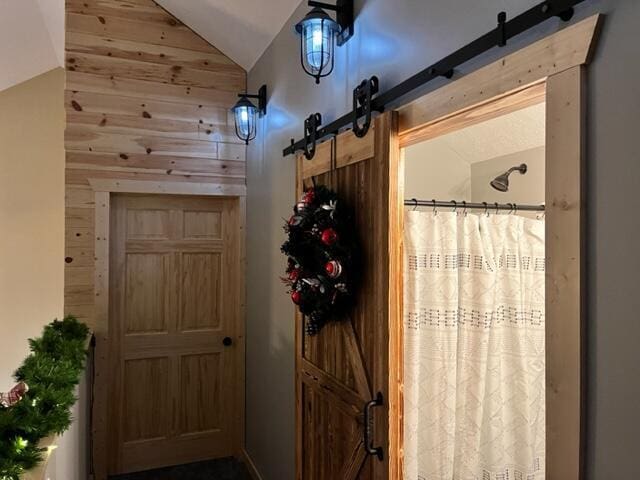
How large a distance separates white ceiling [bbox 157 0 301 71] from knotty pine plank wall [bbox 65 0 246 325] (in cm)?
12

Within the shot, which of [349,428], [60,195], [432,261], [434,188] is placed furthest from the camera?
[60,195]

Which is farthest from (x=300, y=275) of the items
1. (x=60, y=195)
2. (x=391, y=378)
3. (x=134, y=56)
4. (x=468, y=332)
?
(x=60, y=195)

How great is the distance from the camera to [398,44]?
5.73 feet

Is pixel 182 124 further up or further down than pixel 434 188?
further up

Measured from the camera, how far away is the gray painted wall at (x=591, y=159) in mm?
948

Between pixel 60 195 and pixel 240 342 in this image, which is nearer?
pixel 240 342

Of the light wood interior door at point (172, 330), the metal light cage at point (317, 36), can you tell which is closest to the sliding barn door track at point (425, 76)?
the metal light cage at point (317, 36)

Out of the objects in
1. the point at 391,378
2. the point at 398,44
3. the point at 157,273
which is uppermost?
the point at 398,44

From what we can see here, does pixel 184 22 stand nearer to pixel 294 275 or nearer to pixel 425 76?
pixel 294 275

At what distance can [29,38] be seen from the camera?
156 inches

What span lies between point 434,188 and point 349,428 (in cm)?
182

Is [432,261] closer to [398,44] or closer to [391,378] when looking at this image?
[391,378]

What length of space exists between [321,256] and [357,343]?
15.0 inches

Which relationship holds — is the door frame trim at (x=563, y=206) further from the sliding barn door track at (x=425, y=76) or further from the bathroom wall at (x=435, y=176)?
the bathroom wall at (x=435, y=176)
